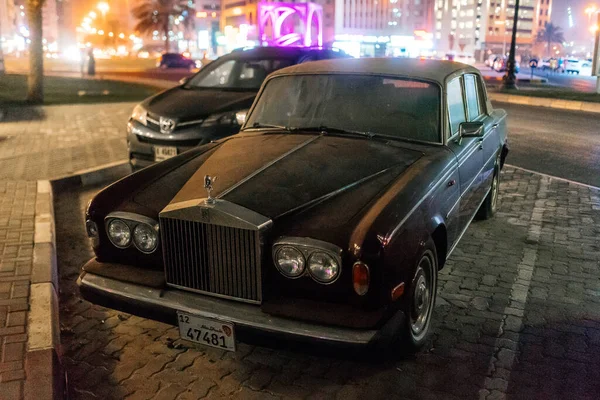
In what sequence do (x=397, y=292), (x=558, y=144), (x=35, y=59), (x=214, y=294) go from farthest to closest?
(x=35, y=59), (x=558, y=144), (x=214, y=294), (x=397, y=292)

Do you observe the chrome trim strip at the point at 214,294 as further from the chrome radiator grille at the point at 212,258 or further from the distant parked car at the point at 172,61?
the distant parked car at the point at 172,61

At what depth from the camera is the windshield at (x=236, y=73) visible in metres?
8.94

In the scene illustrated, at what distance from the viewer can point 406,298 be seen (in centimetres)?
324

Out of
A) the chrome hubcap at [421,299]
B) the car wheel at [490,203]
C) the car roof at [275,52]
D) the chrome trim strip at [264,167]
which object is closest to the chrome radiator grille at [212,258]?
the chrome trim strip at [264,167]

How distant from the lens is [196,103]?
26.8ft

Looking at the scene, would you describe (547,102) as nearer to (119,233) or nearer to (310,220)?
(310,220)

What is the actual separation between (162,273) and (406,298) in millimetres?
1453

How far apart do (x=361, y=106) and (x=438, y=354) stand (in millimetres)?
1983

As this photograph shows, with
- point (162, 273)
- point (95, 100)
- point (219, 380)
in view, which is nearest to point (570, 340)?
point (219, 380)

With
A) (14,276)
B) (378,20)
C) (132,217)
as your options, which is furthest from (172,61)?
(378,20)

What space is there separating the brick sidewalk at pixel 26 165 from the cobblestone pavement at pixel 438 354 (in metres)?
0.35

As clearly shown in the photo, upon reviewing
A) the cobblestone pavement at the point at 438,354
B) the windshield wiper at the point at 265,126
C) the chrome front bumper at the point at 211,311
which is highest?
the windshield wiper at the point at 265,126

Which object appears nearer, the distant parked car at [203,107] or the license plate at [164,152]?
the license plate at [164,152]

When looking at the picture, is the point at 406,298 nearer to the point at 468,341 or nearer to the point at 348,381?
the point at 348,381
